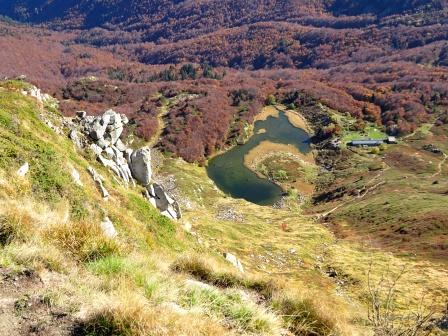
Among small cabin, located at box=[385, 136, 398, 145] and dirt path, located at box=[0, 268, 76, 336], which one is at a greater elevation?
dirt path, located at box=[0, 268, 76, 336]

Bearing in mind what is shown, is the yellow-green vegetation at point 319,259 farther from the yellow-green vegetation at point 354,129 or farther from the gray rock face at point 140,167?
the yellow-green vegetation at point 354,129

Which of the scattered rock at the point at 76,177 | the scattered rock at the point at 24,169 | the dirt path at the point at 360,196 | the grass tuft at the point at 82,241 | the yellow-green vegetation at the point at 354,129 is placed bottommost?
the yellow-green vegetation at the point at 354,129

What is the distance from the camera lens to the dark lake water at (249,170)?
11244 centimetres

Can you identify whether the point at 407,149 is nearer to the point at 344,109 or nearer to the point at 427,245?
the point at 344,109

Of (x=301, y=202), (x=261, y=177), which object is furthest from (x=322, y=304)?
(x=261, y=177)

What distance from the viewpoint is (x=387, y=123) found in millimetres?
165000

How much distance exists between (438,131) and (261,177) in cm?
7152

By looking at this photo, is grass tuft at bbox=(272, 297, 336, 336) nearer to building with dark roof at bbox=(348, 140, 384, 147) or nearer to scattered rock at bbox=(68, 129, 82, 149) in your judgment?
scattered rock at bbox=(68, 129, 82, 149)

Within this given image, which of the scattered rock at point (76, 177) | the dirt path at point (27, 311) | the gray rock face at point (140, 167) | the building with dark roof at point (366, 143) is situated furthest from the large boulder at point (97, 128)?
the building with dark roof at point (366, 143)

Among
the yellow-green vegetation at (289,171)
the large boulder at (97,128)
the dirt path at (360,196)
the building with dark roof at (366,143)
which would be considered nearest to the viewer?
the large boulder at (97,128)

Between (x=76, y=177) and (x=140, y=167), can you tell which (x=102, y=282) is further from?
(x=140, y=167)

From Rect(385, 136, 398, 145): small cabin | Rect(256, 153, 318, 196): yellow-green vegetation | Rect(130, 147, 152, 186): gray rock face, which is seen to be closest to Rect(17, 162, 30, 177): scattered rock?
Rect(130, 147, 152, 186): gray rock face

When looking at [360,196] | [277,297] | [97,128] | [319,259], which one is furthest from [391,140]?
[277,297]

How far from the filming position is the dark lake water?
369 feet
